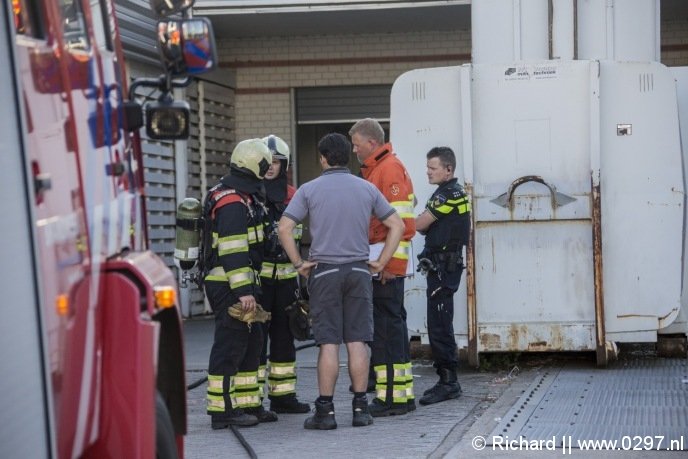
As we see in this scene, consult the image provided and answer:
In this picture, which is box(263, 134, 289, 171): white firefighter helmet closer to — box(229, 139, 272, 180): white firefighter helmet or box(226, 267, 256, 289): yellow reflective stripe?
box(229, 139, 272, 180): white firefighter helmet

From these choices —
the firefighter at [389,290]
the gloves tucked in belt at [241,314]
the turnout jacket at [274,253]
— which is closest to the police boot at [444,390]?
the firefighter at [389,290]

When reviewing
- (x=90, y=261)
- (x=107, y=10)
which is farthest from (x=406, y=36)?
(x=90, y=261)

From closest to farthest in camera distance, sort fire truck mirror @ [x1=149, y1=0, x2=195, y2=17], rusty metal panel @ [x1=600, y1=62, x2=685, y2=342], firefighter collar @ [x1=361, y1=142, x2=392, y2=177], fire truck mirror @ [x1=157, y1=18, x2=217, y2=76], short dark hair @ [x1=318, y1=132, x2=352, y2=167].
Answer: fire truck mirror @ [x1=157, y1=18, x2=217, y2=76]
fire truck mirror @ [x1=149, y1=0, x2=195, y2=17]
short dark hair @ [x1=318, y1=132, x2=352, y2=167]
firefighter collar @ [x1=361, y1=142, x2=392, y2=177]
rusty metal panel @ [x1=600, y1=62, x2=685, y2=342]

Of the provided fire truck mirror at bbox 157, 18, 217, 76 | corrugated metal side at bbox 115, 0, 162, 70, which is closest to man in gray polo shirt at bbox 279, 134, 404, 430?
fire truck mirror at bbox 157, 18, 217, 76

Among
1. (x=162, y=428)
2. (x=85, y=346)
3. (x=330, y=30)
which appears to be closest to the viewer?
(x=85, y=346)

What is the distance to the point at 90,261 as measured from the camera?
14.3 ft

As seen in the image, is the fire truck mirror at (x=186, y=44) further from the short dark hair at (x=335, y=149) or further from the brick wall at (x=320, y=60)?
the brick wall at (x=320, y=60)

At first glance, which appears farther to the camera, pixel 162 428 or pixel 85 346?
pixel 162 428

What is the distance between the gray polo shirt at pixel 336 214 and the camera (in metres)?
8.52

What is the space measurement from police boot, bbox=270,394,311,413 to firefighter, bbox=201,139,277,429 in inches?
20.5

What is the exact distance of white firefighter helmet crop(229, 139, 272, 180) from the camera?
27.9 ft

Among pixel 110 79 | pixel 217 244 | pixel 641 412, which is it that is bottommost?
pixel 641 412

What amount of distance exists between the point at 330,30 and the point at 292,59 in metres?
0.77

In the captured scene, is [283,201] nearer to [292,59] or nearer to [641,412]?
[641,412]
